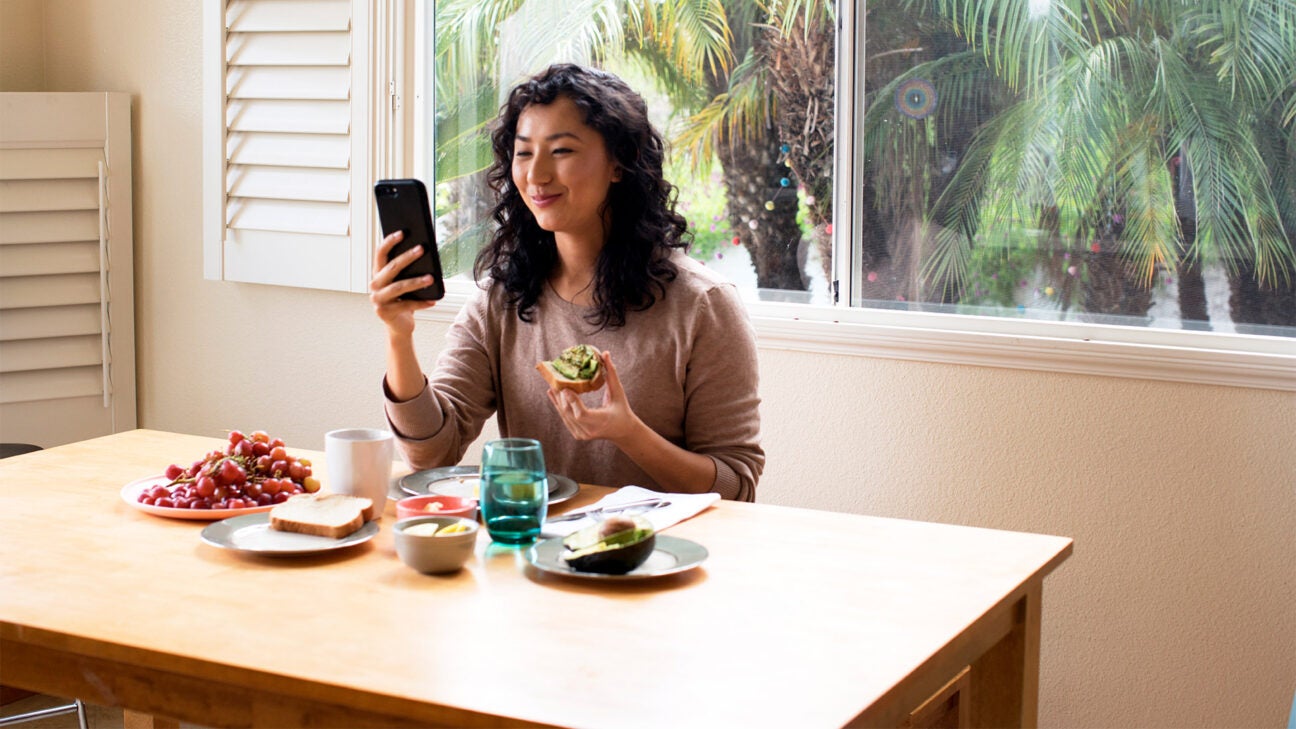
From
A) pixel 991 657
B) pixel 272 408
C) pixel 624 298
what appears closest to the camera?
pixel 991 657

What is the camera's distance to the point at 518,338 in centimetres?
230

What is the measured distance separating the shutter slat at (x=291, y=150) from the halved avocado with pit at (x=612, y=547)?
2.06 metres

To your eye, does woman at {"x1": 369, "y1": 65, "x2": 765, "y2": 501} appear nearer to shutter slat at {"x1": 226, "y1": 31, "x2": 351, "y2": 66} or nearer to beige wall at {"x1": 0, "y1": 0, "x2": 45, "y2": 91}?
shutter slat at {"x1": 226, "y1": 31, "x2": 351, "y2": 66}

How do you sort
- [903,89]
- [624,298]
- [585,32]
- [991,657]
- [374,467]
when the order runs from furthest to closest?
[585,32], [903,89], [624,298], [374,467], [991,657]

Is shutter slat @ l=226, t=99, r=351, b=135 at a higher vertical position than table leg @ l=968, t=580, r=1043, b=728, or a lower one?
higher

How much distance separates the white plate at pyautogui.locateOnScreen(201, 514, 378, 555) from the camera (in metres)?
1.61

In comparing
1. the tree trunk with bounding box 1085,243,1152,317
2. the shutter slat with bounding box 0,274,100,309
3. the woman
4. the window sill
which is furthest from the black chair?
the tree trunk with bounding box 1085,243,1152,317

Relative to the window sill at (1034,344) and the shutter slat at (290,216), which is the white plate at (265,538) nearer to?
the window sill at (1034,344)

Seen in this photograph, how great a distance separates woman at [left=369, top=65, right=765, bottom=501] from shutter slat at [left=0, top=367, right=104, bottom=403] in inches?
67.2

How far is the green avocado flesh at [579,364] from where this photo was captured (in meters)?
1.93

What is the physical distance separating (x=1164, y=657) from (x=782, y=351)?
979mm

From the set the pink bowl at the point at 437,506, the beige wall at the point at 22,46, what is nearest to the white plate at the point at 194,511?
the pink bowl at the point at 437,506

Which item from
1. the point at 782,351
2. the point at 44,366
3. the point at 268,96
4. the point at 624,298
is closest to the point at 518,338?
the point at 624,298

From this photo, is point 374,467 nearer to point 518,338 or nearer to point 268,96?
point 518,338
